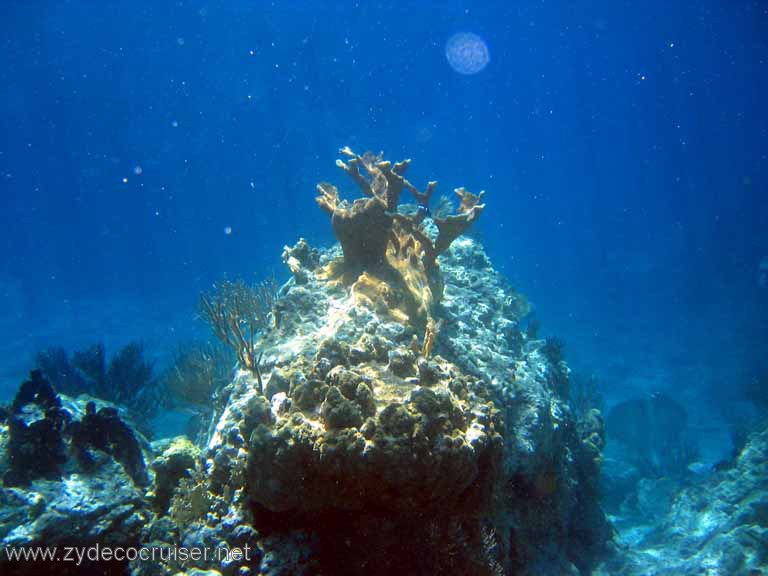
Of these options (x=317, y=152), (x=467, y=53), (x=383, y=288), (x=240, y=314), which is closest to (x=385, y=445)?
(x=383, y=288)

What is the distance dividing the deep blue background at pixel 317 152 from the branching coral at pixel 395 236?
2267cm

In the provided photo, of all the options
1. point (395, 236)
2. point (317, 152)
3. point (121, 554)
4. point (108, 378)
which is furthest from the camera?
point (317, 152)

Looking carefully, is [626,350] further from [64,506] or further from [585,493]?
[64,506]

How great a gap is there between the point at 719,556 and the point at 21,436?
35.8ft

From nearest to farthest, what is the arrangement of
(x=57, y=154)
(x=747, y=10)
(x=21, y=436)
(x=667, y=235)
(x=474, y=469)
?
(x=474, y=469) < (x=21, y=436) < (x=747, y=10) < (x=57, y=154) < (x=667, y=235)

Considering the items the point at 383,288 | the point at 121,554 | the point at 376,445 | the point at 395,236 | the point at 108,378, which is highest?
the point at 395,236

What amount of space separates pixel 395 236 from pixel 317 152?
45.9 m

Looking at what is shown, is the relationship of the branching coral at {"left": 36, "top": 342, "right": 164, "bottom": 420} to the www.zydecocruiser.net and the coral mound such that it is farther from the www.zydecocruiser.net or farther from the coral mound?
the www.zydecocruiser.net

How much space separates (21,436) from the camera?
16.0 ft

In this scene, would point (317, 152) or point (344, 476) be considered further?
point (317, 152)

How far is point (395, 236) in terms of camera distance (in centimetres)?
735

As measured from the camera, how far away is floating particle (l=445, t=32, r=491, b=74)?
2307 inches

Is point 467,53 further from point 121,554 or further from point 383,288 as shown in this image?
point 121,554

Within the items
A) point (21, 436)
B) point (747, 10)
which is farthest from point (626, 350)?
point (747, 10)
